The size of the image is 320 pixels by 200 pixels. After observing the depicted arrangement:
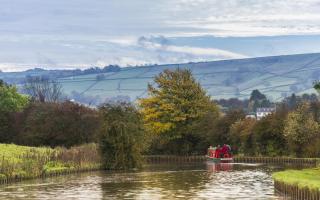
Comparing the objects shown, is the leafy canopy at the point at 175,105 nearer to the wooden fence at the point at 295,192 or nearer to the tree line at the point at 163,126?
the tree line at the point at 163,126

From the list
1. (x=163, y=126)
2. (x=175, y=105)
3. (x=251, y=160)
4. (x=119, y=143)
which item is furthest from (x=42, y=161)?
(x=175, y=105)

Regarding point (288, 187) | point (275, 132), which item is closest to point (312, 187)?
point (288, 187)

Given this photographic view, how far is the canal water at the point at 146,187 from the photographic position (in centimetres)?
4322

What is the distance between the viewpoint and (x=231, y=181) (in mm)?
55188

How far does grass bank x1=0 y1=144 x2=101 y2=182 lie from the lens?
57.8m

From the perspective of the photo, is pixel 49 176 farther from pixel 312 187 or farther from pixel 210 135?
pixel 210 135

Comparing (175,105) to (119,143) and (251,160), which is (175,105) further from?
(119,143)

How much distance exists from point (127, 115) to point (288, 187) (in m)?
39.7

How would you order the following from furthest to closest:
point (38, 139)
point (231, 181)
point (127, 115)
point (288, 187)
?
point (38, 139), point (127, 115), point (231, 181), point (288, 187)

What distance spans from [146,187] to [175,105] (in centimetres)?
5416

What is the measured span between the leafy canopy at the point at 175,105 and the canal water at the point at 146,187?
3779 centimetres

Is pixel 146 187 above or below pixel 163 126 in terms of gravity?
below

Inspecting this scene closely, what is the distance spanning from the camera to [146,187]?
1960 inches

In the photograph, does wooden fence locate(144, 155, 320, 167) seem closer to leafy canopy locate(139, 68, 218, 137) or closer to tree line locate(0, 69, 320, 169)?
tree line locate(0, 69, 320, 169)
